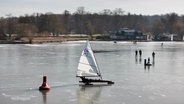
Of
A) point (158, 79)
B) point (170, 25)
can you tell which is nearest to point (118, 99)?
point (158, 79)

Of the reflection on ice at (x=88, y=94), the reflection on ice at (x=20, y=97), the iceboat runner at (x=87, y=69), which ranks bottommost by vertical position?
the reflection on ice at (x=88, y=94)

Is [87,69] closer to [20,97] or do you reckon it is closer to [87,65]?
[87,65]

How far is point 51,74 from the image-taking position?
34.3 metres

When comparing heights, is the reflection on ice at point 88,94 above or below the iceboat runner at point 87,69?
below

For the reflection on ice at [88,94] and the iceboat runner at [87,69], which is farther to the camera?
the iceboat runner at [87,69]

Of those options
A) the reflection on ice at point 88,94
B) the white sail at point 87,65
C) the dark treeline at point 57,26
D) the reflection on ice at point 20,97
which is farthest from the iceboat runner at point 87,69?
the dark treeline at point 57,26

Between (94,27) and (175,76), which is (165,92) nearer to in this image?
(175,76)

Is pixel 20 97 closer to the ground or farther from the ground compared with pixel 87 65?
closer to the ground

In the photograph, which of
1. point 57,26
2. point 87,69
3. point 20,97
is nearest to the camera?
point 20,97

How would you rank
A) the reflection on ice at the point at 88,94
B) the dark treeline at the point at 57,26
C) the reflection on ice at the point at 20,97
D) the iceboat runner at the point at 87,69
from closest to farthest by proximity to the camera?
the reflection on ice at the point at 88,94
the reflection on ice at the point at 20,97
the iceboat runner at the point at 87,69
the dark treeline at the point at 57,26

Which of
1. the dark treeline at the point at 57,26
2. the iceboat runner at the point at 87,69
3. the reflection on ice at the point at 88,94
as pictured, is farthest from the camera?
the dark treeline at the point at 57,26

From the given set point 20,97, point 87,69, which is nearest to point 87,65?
point 87,69

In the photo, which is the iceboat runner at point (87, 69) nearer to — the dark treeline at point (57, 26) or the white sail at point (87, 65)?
the white sail at point (87, 65)

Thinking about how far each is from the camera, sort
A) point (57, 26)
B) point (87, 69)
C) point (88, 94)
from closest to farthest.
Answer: point (88, 94)
point (87, 69)
point (57, 26)
